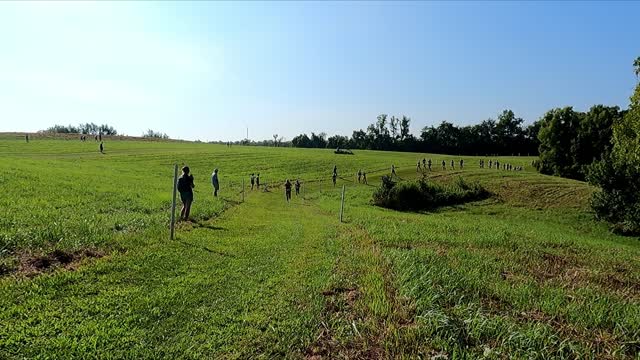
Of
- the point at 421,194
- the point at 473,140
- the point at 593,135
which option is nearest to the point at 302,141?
the point at 473,140

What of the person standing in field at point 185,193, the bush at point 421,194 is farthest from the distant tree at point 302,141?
the person standing in field at point 185,193

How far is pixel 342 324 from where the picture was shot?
7480 mm

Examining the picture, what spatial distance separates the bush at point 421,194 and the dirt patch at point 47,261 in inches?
1572

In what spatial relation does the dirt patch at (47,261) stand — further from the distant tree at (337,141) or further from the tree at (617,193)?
the distant tree at (337,141)

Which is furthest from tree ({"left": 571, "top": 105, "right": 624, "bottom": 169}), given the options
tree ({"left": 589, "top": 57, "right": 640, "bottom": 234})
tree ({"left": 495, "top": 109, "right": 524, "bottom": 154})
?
tree ({"left": 495, "top": 109, "right": 524, "bottom": 154})

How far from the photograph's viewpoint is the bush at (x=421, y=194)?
48312 mm

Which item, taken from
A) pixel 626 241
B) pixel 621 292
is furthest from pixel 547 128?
pixel 621 292

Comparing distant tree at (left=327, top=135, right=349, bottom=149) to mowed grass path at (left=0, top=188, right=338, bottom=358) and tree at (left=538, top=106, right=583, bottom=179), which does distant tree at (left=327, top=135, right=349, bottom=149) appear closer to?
tree at (left=538, top=106, right=583, bottom=179)

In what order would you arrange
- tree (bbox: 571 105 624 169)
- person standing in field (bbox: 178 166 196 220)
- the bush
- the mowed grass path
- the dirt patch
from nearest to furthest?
1. the mowed grass path
2. the dirt patch
3. person standing in field (bbox: 178 166 196 220)
4. the bush
5. tree (bbox: 571 105 624 169)

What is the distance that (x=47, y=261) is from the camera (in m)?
9.35

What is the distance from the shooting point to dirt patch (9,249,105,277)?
346 inches

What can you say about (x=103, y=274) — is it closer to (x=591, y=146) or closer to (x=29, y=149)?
(x=29, y=149)

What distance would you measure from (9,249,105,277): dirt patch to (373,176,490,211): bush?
39922 millimetres

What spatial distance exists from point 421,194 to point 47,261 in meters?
44.0
